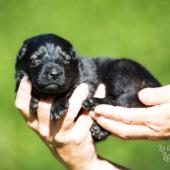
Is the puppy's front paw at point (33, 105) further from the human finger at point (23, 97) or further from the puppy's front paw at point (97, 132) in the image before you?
the puppy's front paw at point (97, 132)

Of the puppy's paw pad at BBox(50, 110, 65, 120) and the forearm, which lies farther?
the forearm

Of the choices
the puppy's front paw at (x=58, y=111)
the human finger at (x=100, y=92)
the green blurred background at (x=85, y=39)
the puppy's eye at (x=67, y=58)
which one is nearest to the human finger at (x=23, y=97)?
the puppy's front paw at (x=58, y=111)

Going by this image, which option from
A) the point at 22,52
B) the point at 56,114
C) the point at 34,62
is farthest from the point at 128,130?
the point at 22,52

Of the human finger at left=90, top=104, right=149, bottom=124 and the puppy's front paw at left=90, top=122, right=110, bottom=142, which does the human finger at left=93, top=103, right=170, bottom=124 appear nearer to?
the human finger at left=90, top=104, right=149, bottom=124

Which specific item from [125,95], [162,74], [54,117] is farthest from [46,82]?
[162,74]

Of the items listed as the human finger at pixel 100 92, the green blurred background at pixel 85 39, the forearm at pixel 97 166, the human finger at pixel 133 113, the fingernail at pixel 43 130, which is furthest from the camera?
the green blurred background at pixel 85 39

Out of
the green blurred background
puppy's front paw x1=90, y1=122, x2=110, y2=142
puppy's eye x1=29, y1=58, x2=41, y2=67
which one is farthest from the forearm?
the green blurred background

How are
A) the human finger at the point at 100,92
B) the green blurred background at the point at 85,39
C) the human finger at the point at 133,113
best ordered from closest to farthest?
the human finger at the point at 133,113 → the human finger at the point at 100,92 → the green blurred background at the point at 85,39
